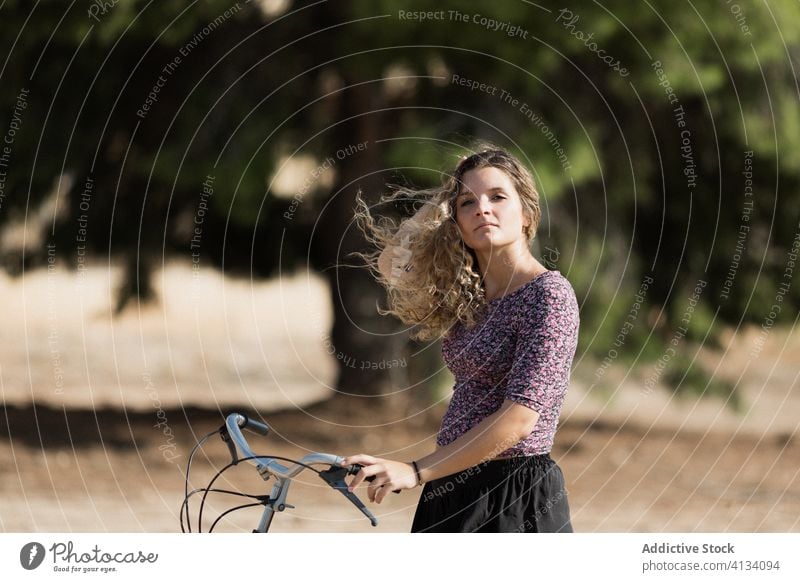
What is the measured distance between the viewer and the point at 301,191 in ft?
42.0

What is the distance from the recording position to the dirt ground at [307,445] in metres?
10.1

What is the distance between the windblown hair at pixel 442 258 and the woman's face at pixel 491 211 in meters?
0.04

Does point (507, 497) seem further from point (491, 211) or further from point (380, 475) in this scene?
point (491, 211)

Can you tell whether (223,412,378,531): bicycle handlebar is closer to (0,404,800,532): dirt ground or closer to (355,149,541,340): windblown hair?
(355,149,541,340): windblown hair

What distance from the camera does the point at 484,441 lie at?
355 centimetres

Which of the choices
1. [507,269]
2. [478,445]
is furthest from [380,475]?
[507,269]

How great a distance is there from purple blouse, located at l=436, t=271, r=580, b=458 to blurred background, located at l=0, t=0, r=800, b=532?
6232 millimetres

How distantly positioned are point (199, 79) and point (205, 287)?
51.0 feet

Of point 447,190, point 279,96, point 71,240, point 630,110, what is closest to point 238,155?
point 279,96

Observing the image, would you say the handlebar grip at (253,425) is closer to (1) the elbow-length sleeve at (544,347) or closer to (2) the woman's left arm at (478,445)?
(2) the woman's left arm at (478,445)

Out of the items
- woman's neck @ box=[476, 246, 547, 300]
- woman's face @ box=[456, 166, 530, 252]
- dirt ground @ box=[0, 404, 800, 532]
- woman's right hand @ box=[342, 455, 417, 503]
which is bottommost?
dirt ground @ box=[0, 404, 800, 532]

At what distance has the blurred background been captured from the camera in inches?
421

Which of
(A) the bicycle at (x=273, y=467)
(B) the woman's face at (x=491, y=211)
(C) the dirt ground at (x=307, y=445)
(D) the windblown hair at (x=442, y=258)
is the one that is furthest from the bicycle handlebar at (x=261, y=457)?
(C) the dirt ground at (x=307, y=445)

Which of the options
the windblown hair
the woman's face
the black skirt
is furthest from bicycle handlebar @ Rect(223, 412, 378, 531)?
the woman's face
